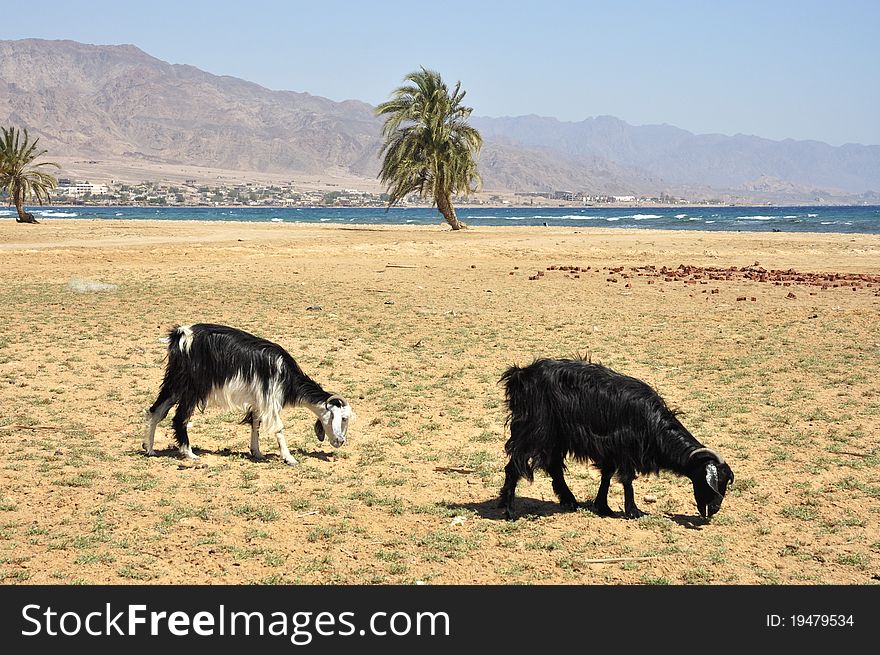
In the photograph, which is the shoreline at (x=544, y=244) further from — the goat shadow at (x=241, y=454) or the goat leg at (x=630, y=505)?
the goat leg at (x=630, y=505)

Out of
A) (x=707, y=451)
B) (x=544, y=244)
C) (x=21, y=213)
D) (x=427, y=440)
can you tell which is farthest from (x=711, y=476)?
(x=21, y=213)

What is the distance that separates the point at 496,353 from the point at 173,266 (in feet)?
56.7

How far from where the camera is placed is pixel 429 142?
52.2 meters

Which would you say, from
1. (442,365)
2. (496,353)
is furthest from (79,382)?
(496,353)

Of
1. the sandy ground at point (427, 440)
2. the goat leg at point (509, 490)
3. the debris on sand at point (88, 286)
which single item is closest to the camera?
the sandy ground at point (427, 440)

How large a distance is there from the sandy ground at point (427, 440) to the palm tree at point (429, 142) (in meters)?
28.2

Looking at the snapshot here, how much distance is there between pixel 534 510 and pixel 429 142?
4591cm

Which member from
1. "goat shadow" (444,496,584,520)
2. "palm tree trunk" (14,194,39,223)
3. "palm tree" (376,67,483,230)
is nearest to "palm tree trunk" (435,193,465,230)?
"palm tree" (376,67,483,230)

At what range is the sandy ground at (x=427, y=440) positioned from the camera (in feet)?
22.4

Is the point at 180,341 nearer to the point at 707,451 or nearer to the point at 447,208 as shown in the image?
the point at 707,451

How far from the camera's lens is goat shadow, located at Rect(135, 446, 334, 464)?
9461mm

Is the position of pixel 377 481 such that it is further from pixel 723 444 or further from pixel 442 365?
pixel 442 365

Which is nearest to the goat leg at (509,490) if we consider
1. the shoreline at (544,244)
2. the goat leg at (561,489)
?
the goat leg at (561,489)

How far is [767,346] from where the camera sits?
51.1 feet
